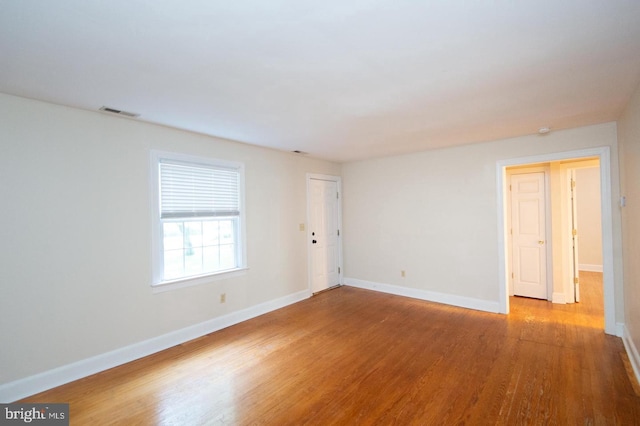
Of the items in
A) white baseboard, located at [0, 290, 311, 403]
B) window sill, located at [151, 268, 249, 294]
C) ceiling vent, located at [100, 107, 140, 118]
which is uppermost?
ceiling vent, located at [100, 107, 140, 118]

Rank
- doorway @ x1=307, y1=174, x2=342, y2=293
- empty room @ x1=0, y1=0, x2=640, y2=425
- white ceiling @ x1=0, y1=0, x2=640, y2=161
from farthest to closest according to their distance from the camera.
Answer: doorway @ x1=307, y1=174, x2=342, y2=293
empty room @ x1=0, y1=0, x2=640, y2=425
white ceiling @ x1=0, y1=0, x2=640, y2=161

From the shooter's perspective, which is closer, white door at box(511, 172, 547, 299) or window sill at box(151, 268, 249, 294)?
window sill at box(151, 268, 249, 294)

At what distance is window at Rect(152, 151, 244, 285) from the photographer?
330 centimetres

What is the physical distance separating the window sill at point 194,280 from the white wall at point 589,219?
7.77 metres

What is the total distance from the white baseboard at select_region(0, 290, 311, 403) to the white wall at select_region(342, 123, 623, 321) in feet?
7.98

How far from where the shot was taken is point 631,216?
2.77 meters

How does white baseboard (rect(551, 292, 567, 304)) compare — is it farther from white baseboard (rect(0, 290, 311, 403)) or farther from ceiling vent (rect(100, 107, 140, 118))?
ceiling vent (rect(100, 107, 140, 118))

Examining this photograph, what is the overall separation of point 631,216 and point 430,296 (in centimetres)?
267

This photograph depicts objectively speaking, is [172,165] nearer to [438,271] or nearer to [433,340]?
[433,340]

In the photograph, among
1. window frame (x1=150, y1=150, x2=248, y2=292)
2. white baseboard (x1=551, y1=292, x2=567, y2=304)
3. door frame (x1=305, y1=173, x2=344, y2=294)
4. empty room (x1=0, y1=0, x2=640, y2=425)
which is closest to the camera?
empty room (x1=0, y1=0, x2=640, y2=425)

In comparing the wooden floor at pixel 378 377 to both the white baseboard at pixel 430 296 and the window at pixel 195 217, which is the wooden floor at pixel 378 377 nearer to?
the white baseboard at pixel 430 296

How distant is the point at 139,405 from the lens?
2.28 metres

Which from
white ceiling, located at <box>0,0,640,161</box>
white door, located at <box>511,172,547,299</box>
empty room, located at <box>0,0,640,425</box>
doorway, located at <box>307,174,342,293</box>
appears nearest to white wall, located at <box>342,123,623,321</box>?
empty room, located at <box>0,0,640,425</box>
